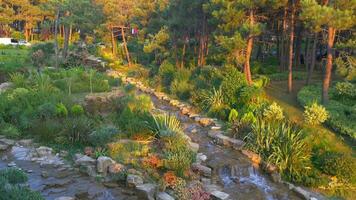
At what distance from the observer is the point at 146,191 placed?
10109 mm

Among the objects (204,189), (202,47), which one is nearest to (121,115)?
(204,189)

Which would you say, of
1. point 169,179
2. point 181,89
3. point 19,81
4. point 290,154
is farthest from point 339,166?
point 19,81

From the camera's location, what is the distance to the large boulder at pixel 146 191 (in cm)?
1003

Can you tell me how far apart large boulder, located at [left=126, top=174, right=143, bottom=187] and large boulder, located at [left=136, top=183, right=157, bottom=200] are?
173mm

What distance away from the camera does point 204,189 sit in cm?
1066

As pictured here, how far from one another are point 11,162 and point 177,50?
18.5 metres

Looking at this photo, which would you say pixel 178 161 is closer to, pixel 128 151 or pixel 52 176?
pixel 128 151

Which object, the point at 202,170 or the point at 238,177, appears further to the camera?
the point at 238,177

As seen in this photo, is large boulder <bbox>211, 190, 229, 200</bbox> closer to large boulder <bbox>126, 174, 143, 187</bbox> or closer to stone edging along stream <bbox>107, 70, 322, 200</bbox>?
large boulder <bbox>126, 174, 143, 187</bbox>

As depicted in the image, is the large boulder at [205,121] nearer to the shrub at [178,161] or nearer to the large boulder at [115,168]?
the shrub at [178,161]

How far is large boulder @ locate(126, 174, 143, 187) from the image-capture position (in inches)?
415

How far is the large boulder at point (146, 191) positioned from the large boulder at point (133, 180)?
0.57ft

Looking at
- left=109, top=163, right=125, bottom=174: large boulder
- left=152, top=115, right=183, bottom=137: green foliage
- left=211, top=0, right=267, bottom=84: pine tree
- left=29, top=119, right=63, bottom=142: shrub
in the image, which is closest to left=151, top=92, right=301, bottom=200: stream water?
left=152, top=115, right=183, bottom=137: green foliage

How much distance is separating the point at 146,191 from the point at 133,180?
63 cm
